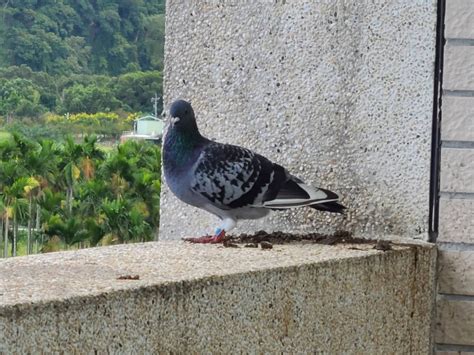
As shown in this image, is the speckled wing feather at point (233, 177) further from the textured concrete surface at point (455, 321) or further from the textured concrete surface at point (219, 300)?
the textured concrete surface at point (455, 321)

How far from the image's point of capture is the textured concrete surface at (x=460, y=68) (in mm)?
4371

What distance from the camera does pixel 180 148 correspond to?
390 centimetres

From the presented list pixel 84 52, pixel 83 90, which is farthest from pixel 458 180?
pixel 83 90

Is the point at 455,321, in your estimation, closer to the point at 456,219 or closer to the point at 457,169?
the point at 456,219

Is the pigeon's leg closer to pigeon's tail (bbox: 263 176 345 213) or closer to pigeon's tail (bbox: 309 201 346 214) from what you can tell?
pigeon's tail (bbox: 263 176 345 213)

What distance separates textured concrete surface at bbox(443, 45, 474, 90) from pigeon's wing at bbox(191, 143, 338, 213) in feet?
2.57

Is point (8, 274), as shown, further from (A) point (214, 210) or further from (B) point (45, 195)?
(B) point (45, 195)

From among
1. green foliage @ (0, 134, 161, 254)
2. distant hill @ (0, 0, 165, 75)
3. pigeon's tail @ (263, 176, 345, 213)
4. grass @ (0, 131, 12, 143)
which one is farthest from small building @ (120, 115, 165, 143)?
pigeon's tail @ (263, 176, 345, 213)

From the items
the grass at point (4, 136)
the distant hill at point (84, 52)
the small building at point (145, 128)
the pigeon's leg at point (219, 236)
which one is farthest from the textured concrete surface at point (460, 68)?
the grass at point (4, 136)

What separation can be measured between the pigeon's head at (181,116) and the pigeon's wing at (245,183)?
0.41ft

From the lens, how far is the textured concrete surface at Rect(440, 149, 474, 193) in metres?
4.37

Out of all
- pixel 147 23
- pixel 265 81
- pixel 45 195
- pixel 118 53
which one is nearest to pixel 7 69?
pixel 45 195

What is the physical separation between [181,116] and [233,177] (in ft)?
1.05

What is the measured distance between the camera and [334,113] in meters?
4.49
